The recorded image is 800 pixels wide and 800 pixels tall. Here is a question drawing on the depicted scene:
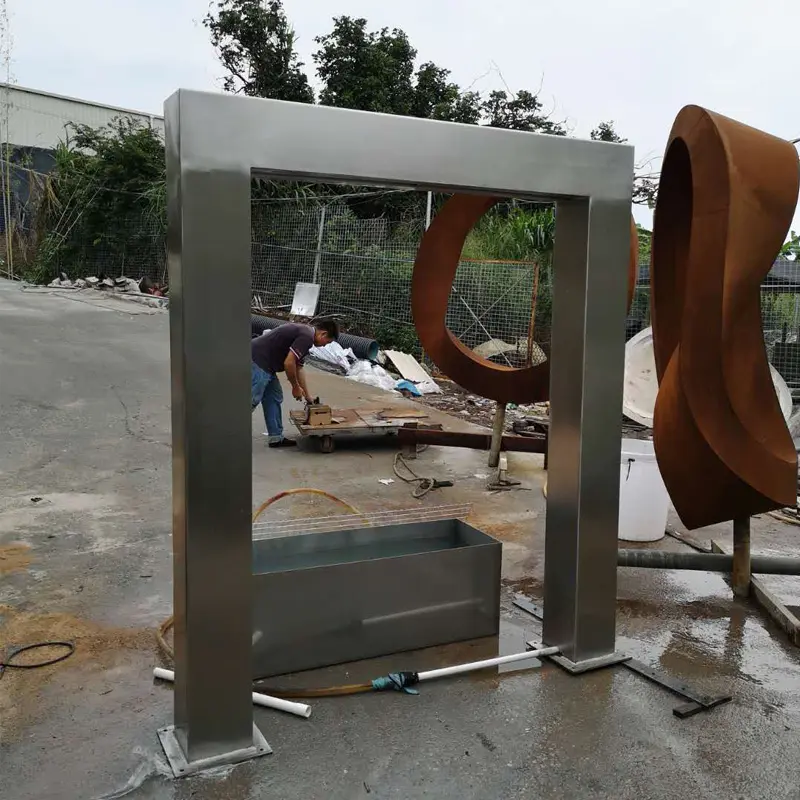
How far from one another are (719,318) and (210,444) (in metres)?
2.09

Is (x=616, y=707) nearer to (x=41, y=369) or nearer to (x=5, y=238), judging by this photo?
(x=41, y=369)

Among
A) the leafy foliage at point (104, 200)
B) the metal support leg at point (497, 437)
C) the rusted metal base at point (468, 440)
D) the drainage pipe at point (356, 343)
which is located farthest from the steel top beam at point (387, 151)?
the leafy foliage at point (104, 200)

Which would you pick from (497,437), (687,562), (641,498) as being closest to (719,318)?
(687,562)

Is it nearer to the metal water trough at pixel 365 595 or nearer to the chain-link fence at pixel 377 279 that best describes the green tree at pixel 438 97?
the chain-link fence at pixel 377 279

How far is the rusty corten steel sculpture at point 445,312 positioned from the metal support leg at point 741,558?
1.34m

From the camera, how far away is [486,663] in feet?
10.5

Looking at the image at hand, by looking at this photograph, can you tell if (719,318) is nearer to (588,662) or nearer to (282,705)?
(588,662)

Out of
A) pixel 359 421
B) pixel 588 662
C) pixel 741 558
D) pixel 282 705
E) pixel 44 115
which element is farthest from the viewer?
pixel 44 115

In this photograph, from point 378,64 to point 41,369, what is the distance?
1073cm

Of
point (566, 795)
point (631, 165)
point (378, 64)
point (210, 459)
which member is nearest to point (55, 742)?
point (210, 459)

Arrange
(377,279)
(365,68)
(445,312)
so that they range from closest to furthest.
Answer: (445,312) → (377,279) → (365,68)

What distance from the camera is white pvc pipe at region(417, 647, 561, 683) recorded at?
10.3ft

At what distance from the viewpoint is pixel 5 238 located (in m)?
21.2

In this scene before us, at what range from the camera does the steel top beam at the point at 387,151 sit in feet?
7.72
